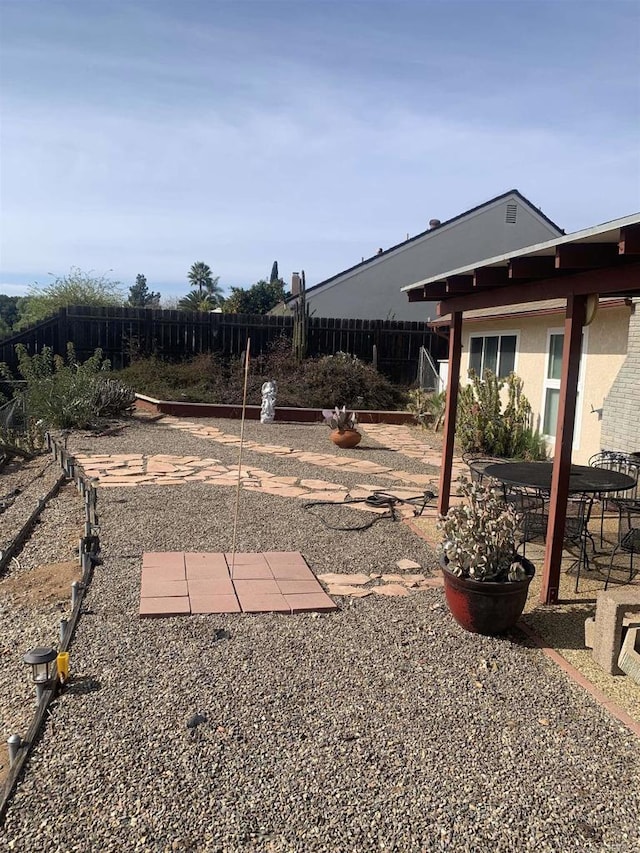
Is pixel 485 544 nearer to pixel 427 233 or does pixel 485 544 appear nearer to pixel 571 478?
pixel 571 478

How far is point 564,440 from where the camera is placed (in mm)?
4172

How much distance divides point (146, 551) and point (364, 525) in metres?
2.07

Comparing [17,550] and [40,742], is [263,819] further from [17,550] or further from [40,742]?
[17,550]

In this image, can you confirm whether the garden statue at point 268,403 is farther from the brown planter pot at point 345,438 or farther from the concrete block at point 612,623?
the concrete block at point 612,623

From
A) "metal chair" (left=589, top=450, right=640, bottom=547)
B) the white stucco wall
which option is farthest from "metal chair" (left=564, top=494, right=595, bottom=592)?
the white stucco wall

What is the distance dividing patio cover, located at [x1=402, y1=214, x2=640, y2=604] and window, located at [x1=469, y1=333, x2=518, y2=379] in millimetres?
5657

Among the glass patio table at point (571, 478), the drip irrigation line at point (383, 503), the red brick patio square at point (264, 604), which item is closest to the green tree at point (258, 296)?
the drip irrigation line at point (383, 503)

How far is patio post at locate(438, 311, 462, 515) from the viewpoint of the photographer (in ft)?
19.2

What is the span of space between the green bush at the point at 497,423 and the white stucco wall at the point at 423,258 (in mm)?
12936

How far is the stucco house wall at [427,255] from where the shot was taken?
75.3ft

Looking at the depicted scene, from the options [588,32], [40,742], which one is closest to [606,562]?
[40,742]

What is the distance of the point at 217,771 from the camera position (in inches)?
96.0

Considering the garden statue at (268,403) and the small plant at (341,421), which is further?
the garden statue at (268,403)

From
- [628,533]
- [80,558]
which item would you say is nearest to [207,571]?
[80,558]
